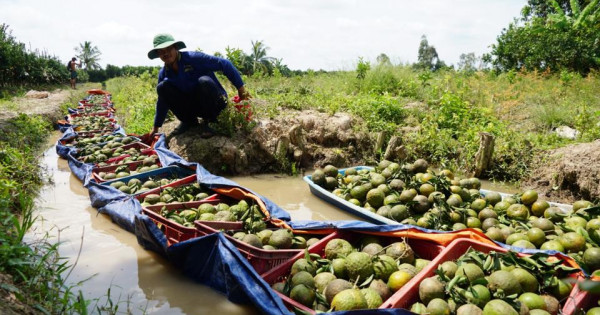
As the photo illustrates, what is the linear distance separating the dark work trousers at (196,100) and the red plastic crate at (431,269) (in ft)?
14.8

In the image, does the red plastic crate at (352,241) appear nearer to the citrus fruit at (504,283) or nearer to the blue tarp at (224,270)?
the blue tarp at (224,270)

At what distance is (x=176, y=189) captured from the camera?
4.17m

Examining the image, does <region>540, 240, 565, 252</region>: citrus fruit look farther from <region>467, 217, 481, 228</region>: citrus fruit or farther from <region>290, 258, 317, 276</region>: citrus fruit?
<region>290, 258, 317, 276</region>: citrus fruit

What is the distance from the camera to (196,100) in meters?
6.19

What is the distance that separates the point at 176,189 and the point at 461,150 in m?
4.66

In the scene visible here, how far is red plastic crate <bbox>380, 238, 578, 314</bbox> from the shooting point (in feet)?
7.19

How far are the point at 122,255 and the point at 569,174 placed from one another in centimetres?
552

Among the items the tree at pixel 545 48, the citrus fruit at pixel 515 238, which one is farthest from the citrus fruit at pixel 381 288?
the tree at pixel 545 48

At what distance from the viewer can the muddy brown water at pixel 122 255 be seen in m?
2.80

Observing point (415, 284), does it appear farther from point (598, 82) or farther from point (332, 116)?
point (598, 82)

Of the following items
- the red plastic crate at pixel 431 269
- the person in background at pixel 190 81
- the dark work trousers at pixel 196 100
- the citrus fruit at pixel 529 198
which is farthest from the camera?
the dark work trousers at pixel 196 100

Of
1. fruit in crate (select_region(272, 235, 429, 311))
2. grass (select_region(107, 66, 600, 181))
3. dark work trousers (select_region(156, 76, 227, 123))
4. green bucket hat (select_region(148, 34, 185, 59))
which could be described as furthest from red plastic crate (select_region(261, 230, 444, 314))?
green bucket hat (select_region(148, 34, 185, 59))

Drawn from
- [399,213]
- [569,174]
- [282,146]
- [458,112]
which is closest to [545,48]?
[458,112]

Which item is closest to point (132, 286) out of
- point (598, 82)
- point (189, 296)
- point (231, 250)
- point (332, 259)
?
point (189, 296)
